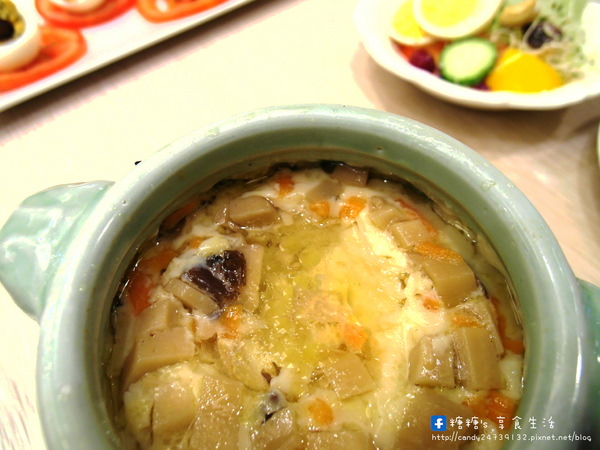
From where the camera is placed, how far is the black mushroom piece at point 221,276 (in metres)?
0.71

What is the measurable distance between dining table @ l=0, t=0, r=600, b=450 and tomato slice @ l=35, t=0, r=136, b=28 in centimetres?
28

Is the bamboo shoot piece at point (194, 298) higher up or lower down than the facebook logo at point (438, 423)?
higher up

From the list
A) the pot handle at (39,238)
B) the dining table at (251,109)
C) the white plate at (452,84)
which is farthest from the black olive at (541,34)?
the pot handle at (39,238)

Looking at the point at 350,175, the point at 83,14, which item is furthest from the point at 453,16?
the point at 83,14

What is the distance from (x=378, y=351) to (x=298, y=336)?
12 cm

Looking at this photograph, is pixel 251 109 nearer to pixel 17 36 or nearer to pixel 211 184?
pixel 211 184

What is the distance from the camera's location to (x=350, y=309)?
697 millimetres

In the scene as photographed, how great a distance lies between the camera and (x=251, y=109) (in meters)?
1.24

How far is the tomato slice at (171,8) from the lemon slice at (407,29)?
595 millimetres

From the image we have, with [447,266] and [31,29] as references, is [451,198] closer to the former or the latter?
[447,266]

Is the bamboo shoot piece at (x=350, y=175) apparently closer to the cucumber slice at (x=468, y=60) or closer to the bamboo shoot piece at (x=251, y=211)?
the bamboo shoot piece at (x=251, y=211)

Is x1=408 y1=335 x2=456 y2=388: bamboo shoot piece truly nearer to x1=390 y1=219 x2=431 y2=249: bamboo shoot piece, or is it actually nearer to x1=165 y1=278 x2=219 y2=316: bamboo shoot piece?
x1=390 y1=219 x2=431 y2=249: bamboo shoot piece

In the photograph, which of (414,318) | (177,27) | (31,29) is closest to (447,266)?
(414,318)

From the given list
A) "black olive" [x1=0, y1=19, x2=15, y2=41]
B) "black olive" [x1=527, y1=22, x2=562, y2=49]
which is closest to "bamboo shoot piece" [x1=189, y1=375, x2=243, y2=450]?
"black olive" [x1=527, y1=22, x2=562, y2=49]
